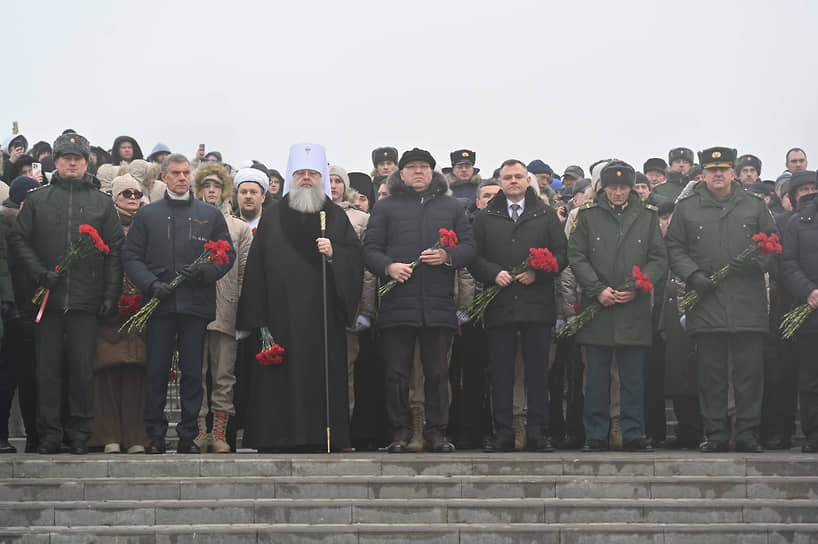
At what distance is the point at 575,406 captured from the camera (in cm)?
1095

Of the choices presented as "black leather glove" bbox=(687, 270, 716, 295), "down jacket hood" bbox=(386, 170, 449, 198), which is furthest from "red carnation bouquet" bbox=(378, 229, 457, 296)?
"black leather glove" bbox=(687, 270, 716, 295)

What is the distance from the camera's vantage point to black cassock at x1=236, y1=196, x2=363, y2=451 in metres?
10.2

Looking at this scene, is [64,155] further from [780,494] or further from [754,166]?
[754,166]

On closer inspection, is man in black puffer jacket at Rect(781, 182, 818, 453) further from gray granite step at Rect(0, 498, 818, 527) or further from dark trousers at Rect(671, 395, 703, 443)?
gray granite step at Rect(0, 498, 818, 527)

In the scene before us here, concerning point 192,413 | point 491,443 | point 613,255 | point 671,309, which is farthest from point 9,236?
point 671,309

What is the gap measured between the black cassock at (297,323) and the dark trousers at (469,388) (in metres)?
1.12

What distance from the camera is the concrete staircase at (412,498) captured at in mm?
8062

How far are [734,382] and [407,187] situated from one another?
10.8ft

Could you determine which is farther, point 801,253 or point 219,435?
point 801,253

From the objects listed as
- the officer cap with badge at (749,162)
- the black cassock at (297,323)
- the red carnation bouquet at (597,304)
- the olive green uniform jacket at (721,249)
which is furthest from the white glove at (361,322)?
the officer cap with badge at (749,162)

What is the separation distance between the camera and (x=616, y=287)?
33.3 feet

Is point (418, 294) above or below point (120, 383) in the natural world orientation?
above

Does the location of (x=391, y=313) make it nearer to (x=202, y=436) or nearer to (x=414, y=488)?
(x=414, y=488)

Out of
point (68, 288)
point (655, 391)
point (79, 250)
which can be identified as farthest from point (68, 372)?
point (655, 391)
